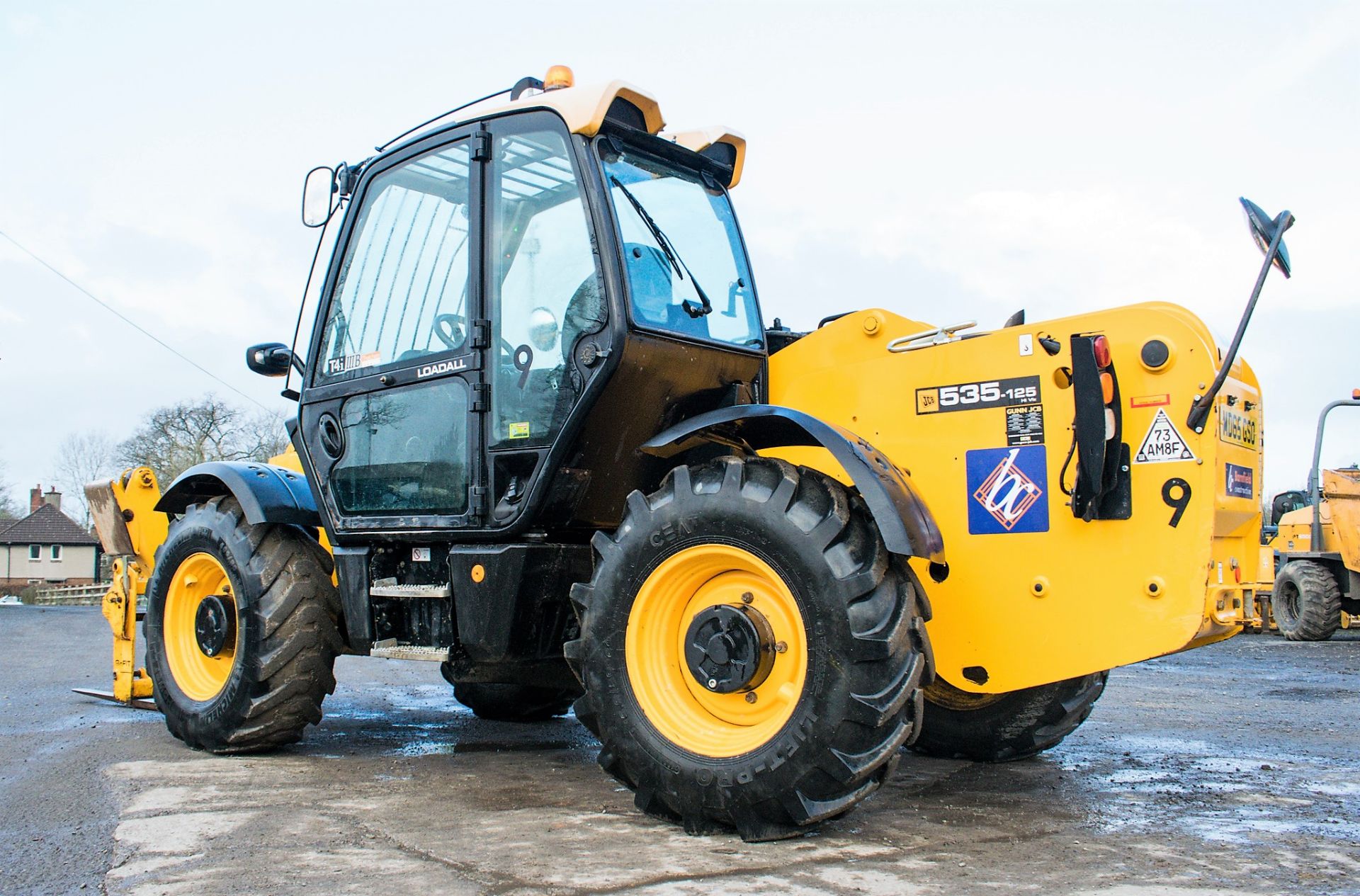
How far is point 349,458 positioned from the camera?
17.6 feet

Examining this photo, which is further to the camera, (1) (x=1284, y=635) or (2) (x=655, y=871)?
(1) (x=1284, y=635)

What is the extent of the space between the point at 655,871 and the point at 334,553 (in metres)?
2.65

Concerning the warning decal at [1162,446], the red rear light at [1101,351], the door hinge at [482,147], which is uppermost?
the door hinge at [482,147]

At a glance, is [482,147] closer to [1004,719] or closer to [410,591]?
[410,591]

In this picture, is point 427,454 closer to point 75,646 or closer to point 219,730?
point 219,730

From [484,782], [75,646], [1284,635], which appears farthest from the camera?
[1284,635]

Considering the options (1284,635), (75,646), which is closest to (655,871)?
(75,646)

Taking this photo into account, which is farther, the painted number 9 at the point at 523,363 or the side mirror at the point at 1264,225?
the painted number 9 at the point at 523,363

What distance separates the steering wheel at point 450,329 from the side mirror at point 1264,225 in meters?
3.03

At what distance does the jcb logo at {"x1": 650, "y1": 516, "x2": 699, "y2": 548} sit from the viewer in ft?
12.8

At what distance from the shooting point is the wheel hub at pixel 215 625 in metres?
5.61

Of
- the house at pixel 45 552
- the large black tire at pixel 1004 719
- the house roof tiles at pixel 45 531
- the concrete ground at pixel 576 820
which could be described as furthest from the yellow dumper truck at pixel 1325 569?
the house roof tiles at pixel 45 531

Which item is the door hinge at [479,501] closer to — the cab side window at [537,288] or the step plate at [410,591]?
the cab side window at [537,288]

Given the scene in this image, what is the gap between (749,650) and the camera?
3814 millimetres
